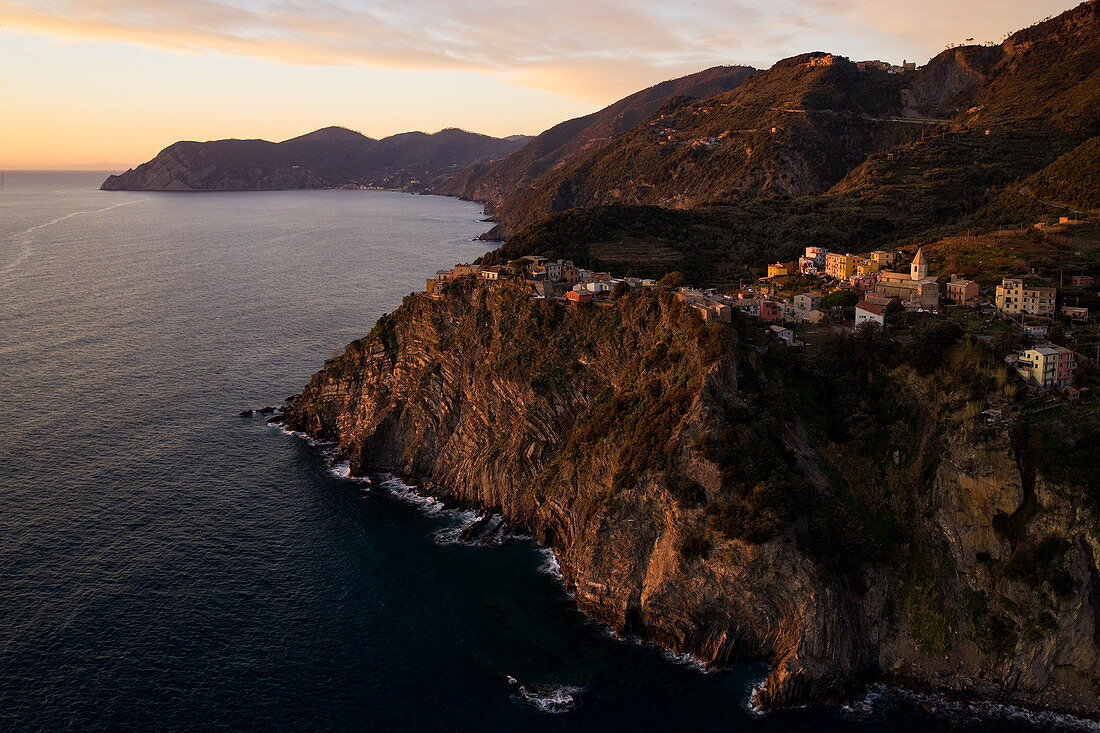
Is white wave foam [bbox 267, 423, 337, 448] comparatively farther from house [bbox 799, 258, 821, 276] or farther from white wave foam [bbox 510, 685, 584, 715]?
house [bbox 799, 258, 821, 276]

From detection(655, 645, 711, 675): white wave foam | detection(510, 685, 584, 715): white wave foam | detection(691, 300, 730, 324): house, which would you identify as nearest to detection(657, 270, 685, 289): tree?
detection(691, 300, 730, 324): house

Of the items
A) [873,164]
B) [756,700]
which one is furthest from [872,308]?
[873,164]

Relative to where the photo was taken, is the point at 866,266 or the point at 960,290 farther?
the point at 866,266

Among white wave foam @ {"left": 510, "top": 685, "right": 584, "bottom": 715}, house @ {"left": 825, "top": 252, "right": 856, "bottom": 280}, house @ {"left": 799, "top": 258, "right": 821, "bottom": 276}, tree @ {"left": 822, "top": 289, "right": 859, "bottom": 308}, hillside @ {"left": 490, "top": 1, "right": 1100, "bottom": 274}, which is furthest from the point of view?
hillside @ {"left": 490, "top": 1, "right": 1100, "bottom": 274}

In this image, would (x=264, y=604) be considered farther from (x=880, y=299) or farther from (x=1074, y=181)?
(x=1074, y=181)

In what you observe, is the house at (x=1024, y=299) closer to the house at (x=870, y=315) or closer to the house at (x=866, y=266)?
the house at (x=870, y=315)

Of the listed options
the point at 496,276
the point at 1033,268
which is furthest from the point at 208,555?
the point at 1033,268
